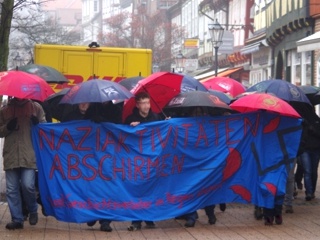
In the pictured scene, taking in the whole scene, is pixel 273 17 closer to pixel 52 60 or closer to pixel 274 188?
pixel 52 60

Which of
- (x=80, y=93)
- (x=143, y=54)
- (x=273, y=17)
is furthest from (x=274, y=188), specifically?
(x=273, y=17)

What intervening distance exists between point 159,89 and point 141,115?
1034 millimetres

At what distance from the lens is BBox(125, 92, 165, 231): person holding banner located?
37.6 feet

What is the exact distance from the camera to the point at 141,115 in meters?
11.7

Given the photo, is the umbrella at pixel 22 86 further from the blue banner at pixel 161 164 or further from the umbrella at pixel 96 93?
the blue banner at pixel 161 164

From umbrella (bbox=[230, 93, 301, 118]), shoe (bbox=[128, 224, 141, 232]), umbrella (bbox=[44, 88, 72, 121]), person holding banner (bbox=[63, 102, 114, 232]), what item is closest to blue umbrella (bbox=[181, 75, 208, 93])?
umbrella (bbox=[230, 93, 301, 118])

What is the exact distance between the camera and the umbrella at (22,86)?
34.6 ft

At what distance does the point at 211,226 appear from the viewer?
11.8 m

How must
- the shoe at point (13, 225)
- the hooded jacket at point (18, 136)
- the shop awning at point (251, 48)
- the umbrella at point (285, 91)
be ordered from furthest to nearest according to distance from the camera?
Result: the shop awning at point (251, 48) < the umbrella at point (285, 91) < the shoe at point (13, 225) < the hooded jacket at point (18, 136)

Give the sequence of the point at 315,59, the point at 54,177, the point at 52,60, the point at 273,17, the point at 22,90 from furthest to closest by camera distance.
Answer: the point at 273,17
the point at 315,59
the point at 52,60
the point at 54,177
the point at 22,90

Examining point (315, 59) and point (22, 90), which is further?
point (315, 59)

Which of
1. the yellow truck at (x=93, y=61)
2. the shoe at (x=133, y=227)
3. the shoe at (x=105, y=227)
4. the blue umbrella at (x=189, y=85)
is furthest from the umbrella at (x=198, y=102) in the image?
the yellow truck at (x=93, y=61)

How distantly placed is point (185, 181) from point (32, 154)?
2033mm

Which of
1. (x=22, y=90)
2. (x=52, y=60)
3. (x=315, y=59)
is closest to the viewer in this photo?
(x=22, y=90)
